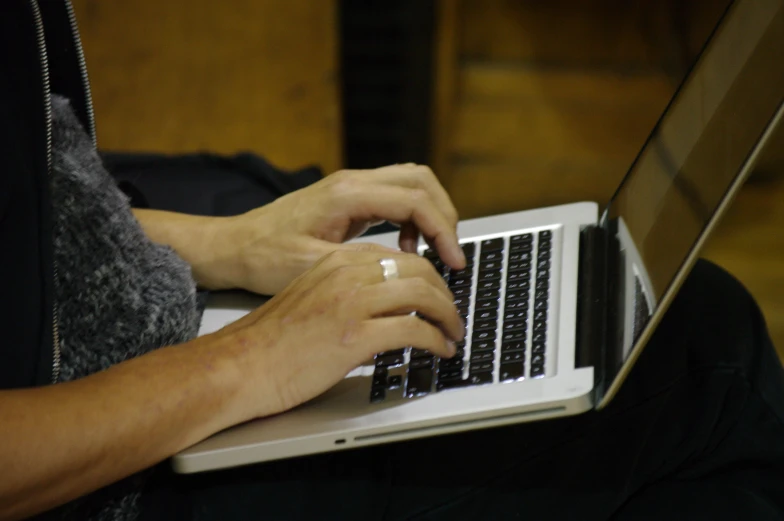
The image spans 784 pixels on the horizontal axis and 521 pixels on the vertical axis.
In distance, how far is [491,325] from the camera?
76 cm

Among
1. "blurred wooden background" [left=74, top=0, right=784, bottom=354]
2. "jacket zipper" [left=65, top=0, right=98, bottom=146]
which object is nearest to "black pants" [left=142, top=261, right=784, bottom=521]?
"jacket zipper" [left=65, top=0, right=98, bottom=146]

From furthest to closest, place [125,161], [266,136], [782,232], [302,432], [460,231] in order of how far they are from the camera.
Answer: [266,136], [782,232], [125,161], [460,231], [302,432]

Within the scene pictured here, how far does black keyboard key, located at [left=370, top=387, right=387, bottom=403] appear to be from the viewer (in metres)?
0.68

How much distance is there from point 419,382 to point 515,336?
10 centimetres

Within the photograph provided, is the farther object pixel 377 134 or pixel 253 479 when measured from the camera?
pixel 377 134

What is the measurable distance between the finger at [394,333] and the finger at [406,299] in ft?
0.04

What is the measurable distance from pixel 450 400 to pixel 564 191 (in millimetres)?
1352

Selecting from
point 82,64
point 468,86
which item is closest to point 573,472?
point 82,64

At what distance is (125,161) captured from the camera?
1.09 meters

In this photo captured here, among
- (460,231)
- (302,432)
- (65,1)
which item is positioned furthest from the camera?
(460,231)

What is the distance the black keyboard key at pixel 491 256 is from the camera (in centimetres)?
87

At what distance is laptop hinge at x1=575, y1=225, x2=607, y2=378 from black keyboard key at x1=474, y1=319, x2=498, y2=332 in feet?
0.23

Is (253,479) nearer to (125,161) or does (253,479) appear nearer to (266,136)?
(125,161)

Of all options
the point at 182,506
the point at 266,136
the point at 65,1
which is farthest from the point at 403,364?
the point at 266,136
